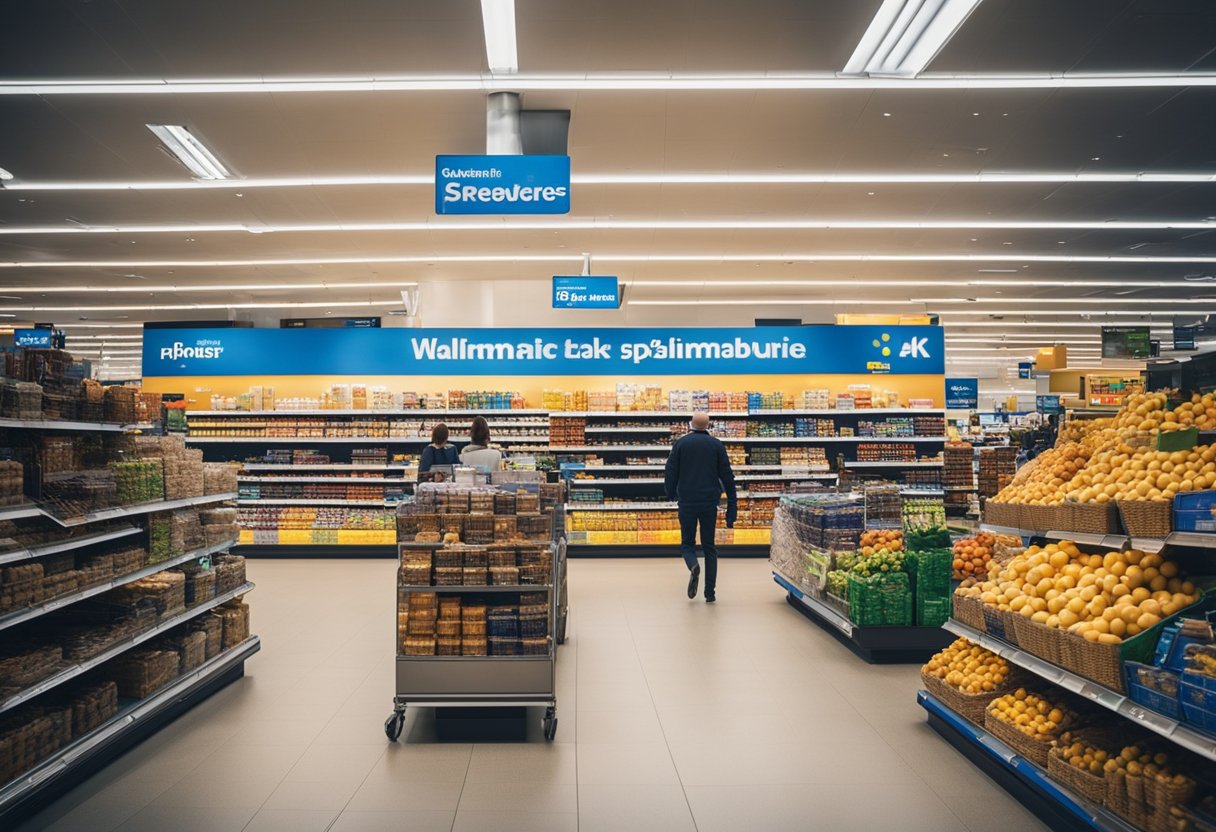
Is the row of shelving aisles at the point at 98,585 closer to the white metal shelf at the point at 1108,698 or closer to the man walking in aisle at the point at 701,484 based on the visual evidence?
the man walking in aisle at the point at 701,484

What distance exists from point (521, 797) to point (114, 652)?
7.42ft

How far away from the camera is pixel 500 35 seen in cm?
590

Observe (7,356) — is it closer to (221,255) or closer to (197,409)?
(197,409)

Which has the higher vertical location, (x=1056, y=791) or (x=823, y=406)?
(x=823, y=406)

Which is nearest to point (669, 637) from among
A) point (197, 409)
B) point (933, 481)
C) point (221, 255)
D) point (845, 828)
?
point (845, 828)

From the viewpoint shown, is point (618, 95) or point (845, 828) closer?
point (845, 828)

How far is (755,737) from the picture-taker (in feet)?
13.8

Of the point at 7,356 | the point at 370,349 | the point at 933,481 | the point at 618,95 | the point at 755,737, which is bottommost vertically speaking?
the point at 755,737

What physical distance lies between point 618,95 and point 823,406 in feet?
19.3

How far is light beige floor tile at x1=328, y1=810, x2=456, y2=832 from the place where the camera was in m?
3.20

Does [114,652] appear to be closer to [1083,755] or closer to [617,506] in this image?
[1083,755]

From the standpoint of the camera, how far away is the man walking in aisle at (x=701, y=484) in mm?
7691

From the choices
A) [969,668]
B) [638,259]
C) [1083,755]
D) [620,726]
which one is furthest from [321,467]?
[1083,755]

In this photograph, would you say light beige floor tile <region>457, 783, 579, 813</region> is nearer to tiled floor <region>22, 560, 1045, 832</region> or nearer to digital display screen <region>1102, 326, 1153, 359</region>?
tiled floor <region>22, 560, 1045, 832</region>
